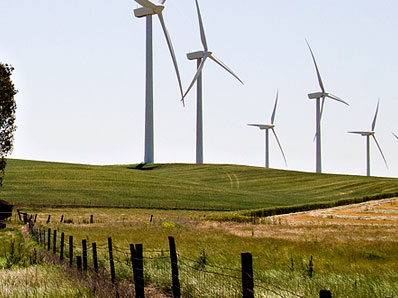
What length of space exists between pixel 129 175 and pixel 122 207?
108 ft

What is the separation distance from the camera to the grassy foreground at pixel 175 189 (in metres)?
71.5

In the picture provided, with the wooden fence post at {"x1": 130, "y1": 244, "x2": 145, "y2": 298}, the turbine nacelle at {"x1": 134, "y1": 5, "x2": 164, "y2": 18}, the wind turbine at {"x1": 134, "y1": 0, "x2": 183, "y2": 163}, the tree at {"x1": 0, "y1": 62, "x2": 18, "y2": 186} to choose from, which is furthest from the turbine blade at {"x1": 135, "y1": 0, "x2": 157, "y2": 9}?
the wooden fence post at {"x1": 130, "y1": 244, "x2": 145, "y2": 298}

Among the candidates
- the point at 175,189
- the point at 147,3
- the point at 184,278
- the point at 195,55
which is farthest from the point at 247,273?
the point at 195,55

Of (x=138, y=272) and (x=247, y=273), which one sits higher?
(x=247, y=273)

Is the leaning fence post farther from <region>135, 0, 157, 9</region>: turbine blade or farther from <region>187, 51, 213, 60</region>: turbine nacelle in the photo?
<region>187, 51, 213, 60</region>: turbine nacelle

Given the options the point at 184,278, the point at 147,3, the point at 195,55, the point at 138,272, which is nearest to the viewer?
the point at 138,272

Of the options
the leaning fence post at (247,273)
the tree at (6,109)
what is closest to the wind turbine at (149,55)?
the tree at (6,109)

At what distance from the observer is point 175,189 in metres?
86.4

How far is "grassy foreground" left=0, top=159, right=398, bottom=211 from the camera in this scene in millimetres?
71500

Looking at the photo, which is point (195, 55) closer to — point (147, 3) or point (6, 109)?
point (147, 3)

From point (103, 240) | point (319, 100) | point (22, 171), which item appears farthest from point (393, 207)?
point (319, 100)

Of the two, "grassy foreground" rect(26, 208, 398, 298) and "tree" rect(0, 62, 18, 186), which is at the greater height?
"tree" rect(0, 62, 18, 186)

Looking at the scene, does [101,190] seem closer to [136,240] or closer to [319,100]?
[136,240]

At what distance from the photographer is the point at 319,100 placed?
146m
